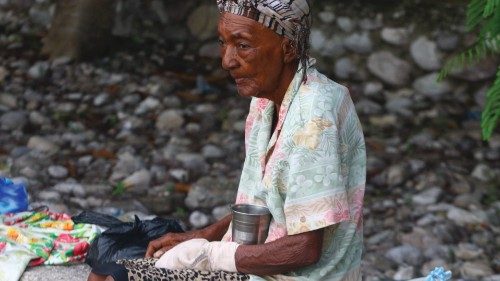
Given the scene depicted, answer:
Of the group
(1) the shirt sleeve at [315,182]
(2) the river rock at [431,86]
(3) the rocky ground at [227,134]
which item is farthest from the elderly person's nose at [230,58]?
(2) the river rock at [431,86]

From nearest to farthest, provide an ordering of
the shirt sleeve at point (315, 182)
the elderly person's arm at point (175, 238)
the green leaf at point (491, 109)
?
the shirt sleeve at point (315, 182) → the elderly person's arm at point (175, 238) → the green leaf at point (491, 109)

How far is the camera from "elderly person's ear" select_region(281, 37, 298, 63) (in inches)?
115

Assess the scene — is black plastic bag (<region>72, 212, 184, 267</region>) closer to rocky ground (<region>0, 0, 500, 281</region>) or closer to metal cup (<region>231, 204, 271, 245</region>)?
metal cup (<region>231, 204, 271, 245</region>)

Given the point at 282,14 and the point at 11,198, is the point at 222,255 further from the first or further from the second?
the point at 11,198

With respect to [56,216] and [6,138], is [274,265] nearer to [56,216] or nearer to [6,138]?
[56,216]

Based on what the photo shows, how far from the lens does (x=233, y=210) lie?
301 cm

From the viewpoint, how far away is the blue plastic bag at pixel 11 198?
405cm

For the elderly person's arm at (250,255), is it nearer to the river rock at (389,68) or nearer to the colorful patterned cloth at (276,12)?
the colorful patterned cloth at (276,12)

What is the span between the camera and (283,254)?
9.31ft

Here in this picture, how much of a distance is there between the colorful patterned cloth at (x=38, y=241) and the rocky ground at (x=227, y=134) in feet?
3.98

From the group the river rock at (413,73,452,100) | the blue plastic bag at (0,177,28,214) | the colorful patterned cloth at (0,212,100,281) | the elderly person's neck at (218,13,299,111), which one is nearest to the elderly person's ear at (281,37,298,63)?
the elderly person's neck at (218,13,299,111)

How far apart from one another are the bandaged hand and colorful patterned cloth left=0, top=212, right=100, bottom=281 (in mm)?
790

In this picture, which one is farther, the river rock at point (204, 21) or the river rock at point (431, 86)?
the river rock at point (204, 21)

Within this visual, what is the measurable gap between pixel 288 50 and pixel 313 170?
0.39 metres
